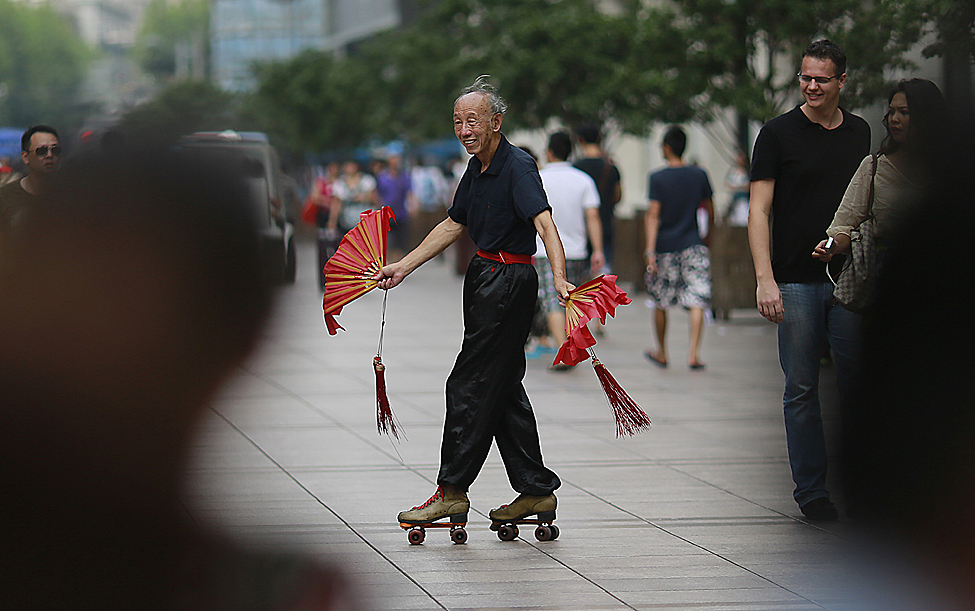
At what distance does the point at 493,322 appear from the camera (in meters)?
5.71

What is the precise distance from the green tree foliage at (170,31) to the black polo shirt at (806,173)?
13003 cm

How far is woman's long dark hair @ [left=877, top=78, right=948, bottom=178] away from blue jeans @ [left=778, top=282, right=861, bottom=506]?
2.56ft

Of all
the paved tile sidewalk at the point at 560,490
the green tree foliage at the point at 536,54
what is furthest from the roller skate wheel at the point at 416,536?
the green tree foliage at the point at 536,54

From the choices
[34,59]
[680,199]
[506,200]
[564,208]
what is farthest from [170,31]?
[506,200]

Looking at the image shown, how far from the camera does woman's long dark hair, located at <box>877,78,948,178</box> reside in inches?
210

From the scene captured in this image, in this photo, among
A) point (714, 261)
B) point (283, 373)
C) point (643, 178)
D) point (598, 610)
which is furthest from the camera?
point (643, 178)

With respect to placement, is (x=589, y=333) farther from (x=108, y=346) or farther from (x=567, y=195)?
(x=567, y=195)

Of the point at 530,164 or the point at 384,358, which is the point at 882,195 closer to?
the point at 530,164

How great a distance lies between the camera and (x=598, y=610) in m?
4.80

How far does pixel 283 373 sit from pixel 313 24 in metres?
102

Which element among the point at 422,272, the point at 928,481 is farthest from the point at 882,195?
the point at 422,272

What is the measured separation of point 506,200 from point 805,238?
4.44 ft

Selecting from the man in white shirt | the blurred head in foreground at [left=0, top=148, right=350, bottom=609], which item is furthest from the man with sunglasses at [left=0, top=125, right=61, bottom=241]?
the man in white shirt

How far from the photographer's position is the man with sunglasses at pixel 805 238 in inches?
240
